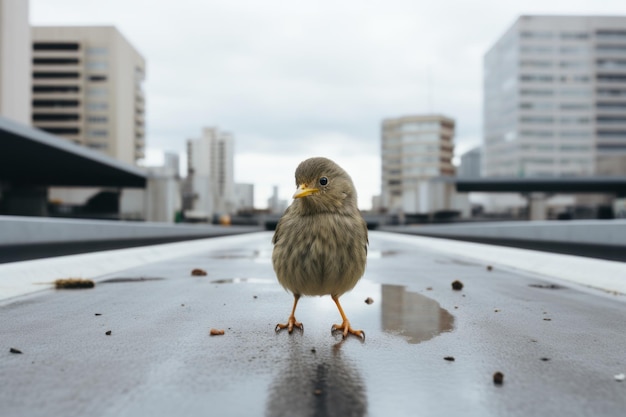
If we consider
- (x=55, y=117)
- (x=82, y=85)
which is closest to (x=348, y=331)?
(x=82, y=85)

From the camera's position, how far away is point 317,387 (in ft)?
9.80

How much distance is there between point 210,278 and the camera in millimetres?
8695

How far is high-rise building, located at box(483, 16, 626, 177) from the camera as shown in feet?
411

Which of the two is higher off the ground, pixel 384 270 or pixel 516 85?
pixel 516 85

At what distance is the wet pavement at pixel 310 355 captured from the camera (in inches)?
108

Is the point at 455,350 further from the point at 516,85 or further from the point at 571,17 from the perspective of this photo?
the point at 571,17

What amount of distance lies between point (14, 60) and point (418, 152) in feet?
399

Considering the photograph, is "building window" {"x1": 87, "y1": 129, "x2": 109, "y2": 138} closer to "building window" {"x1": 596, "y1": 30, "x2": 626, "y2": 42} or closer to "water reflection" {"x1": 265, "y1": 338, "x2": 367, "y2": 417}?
"water reflection" {"x1": 265, "y1": 338, "x2": 367, "y2": 417}

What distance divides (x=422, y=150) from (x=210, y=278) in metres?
155

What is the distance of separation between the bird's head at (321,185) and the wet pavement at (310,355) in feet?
3.80

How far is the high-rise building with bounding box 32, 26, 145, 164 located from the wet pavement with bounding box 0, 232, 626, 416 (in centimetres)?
10629

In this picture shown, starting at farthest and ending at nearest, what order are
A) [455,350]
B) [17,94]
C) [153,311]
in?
[17,94]
[153,311]
[455,350]

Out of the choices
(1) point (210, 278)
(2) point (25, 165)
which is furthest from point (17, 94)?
(1) point (210, 278)

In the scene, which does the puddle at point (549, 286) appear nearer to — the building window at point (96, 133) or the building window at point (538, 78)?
the building window at point (96, 133)
